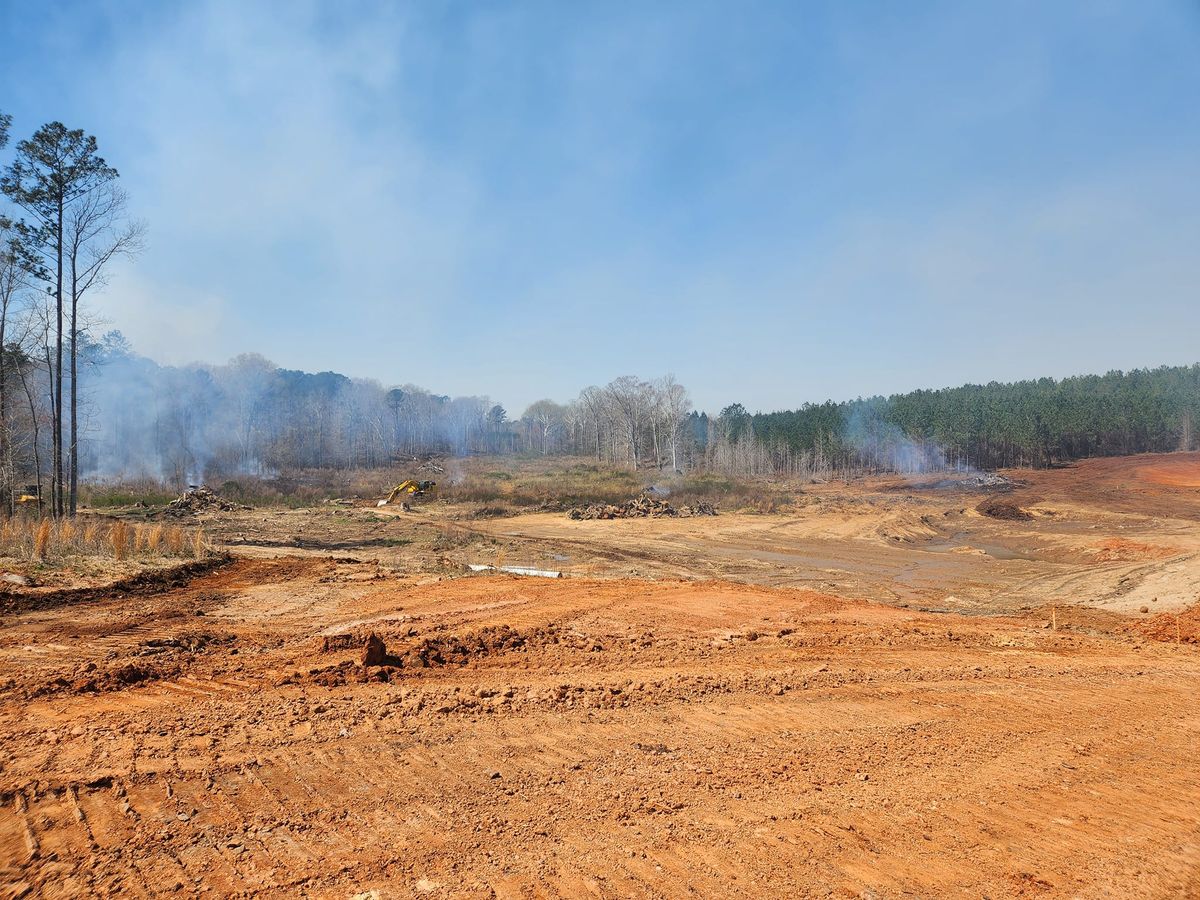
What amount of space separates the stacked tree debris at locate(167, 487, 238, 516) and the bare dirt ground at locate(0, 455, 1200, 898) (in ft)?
76.8

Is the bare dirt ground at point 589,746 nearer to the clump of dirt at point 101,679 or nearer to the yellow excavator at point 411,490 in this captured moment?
the clump of dirt at point 101,679

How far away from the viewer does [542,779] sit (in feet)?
14.5

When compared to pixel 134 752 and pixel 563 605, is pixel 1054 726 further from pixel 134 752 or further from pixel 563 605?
pixel 134 752

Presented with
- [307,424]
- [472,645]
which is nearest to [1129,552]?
A: [472,645]

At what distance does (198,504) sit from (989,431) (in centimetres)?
7225

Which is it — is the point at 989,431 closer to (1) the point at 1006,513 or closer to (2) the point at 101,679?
(1) the point at 1006,513

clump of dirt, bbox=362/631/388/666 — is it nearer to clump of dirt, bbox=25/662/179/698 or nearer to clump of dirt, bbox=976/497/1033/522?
clump of dirt, bbox=25/662/179/698

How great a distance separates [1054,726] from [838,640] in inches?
120

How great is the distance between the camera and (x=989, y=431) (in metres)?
67.8

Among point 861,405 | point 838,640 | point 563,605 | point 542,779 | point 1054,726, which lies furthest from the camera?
point 861,405

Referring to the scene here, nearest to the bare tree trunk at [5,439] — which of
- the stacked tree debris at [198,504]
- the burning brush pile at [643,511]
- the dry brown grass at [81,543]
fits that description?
the dry brown grass at [81,543]

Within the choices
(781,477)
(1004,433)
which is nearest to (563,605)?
(781,477)

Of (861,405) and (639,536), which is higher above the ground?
(861,405)

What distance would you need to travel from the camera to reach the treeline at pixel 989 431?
2645 inches
